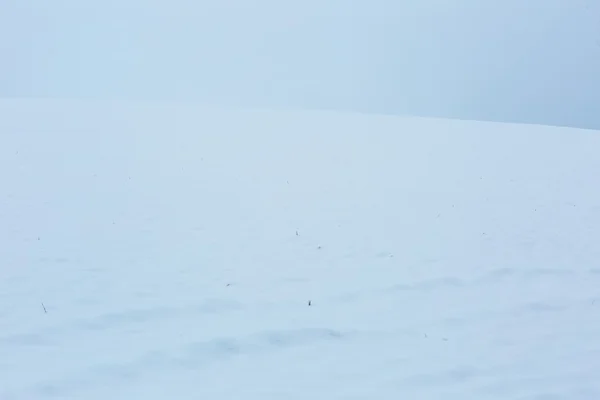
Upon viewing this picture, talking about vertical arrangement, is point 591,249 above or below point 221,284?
above

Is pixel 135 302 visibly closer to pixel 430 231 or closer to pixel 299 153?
pixel 430 231

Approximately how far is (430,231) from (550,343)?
4707mm

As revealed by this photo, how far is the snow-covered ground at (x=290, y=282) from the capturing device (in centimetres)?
529

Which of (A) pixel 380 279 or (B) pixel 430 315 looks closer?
(B) pixel 430 315

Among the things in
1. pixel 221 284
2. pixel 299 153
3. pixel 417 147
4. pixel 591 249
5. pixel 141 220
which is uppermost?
pixel 417 147

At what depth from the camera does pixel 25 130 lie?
894 inches

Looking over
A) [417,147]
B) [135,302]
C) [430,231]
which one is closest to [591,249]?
[430,231]

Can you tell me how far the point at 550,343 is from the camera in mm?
6168

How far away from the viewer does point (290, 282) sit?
766cm

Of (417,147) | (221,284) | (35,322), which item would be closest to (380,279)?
(221,284)

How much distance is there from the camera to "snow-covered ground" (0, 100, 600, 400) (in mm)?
5289

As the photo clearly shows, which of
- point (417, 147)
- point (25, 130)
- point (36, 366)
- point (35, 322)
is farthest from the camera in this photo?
point (417, 147)

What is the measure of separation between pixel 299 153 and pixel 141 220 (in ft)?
36.0

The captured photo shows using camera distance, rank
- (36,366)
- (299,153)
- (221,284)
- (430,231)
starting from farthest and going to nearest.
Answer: (299,153), (430,231), (221,284), (36,366)
